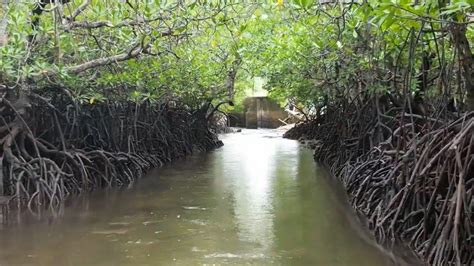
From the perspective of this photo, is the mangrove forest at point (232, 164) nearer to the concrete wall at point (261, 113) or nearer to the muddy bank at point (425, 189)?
the muddy bank at point (425, 189)

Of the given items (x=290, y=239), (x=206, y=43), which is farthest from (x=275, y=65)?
(x=290, y=239)

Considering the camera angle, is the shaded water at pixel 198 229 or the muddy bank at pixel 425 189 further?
the shaded water at pixel 198 229

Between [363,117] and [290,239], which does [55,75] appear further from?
[363,117]

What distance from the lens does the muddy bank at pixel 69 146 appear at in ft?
22.3

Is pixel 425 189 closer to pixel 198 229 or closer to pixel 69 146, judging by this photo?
pixel 198 229

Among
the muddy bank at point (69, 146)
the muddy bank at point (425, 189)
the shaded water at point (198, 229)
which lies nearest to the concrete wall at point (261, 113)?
the muddy bank at point (69, 146)

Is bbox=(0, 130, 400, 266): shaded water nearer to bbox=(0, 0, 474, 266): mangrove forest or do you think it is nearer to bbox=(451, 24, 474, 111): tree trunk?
bbox=(0, 0, 474, 266): mangrove forest

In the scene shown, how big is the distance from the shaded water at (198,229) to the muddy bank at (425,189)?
13.0 inches

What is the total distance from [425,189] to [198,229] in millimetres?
2273

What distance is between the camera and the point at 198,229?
18.5 ft

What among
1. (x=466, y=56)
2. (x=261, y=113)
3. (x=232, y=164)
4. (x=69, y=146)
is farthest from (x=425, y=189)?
(x=261, y=113)

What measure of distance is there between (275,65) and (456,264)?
25.8 ft

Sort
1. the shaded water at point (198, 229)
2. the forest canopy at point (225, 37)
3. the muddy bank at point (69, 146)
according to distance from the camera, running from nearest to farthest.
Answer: the forest canopy at point (225, 37) → the shaded water at point (198, 229) → the muddy bank at point (69, 146)

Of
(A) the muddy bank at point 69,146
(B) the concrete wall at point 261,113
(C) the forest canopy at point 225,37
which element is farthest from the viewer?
(B) the concrete wall at point 261,113
